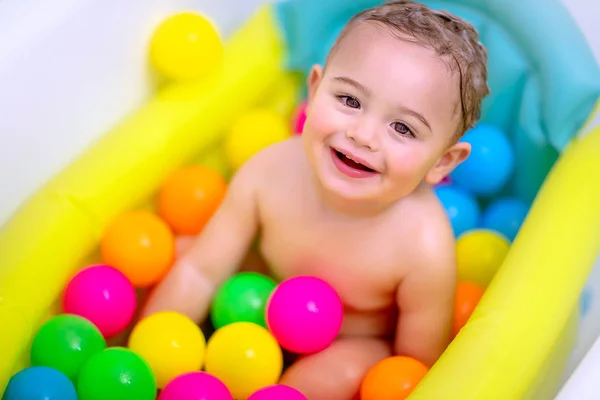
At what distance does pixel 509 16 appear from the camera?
1443 mm

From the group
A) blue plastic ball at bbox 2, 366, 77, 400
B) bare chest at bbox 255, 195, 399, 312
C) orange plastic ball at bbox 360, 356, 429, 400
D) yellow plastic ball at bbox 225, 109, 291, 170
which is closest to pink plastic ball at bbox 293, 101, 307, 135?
yellow plastic ball at bbox 225, 109, 291, 170

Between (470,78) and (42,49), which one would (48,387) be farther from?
(470,78)

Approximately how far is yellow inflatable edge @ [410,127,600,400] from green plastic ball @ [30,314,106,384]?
1.40 ft

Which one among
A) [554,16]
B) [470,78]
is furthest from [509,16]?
[470,78]

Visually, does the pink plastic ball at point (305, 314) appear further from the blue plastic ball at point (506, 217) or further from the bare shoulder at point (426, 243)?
the blue plastic ball at point (506, 217)

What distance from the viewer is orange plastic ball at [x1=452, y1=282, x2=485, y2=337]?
48.5 inches

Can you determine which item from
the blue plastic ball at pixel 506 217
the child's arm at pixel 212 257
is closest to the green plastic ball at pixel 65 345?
the child's arm at pixel 212 257

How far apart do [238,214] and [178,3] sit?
16.8 inches

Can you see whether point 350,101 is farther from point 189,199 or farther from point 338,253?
point 189,199

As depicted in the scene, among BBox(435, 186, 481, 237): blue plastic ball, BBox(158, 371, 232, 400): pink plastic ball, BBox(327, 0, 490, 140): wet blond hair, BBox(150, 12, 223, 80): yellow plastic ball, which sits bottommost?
BBox(158, 371, 232, 400): pink plastic ball

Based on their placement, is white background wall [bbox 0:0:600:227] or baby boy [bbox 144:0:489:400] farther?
white background wall [bbox 0:0:600:227]

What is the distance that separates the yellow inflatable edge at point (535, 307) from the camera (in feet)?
3.23

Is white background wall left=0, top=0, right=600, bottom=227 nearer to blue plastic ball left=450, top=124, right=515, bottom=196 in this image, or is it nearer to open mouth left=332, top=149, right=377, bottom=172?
blue plastic ball left=450, top=124, right=515, bottom=196

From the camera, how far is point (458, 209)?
1.46 m
